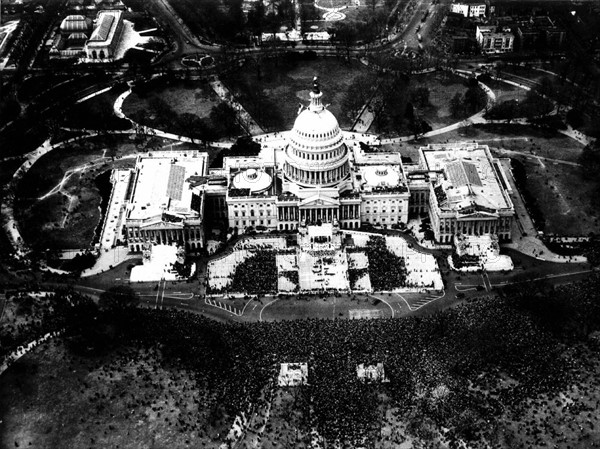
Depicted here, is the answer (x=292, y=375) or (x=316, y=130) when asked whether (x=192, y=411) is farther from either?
(x=316, y=130)

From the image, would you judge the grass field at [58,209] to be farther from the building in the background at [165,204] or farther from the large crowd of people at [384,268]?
the large crowd of people at [384,268]

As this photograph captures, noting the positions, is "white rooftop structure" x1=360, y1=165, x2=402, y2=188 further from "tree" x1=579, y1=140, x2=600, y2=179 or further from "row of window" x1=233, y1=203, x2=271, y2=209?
"tree" x1=579, y1=140, x2=600, y2=179

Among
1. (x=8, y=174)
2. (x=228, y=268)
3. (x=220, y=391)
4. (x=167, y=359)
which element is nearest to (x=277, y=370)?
(x=220, y=391)

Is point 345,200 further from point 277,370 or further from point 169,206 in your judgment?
point 277,370

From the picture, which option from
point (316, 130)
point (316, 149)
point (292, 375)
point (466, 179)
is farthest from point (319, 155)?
point (292, 375)

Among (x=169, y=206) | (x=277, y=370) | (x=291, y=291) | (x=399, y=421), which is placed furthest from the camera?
(x=169, y=206)
